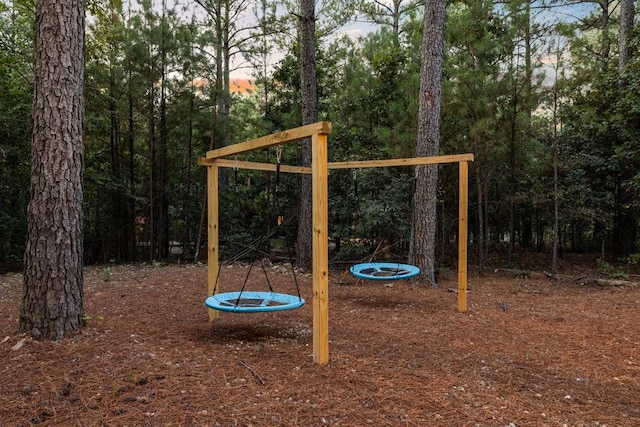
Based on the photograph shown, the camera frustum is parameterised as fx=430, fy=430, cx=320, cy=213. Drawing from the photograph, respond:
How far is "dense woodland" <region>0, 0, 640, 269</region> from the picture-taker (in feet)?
22.3

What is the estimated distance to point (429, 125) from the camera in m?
5.96

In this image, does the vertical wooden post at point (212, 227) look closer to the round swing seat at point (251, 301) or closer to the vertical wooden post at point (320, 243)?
the round swing seat at point (251, 301)

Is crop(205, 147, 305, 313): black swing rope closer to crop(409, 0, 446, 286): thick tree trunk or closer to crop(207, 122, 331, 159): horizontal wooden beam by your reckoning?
crop(207, 122, 331, 159): horizontal wooden beam

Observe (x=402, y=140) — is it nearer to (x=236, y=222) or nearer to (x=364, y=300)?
(x=364, y=300)

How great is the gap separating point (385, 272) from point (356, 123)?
173 inches

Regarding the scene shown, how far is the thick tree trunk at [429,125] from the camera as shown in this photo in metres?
5.91

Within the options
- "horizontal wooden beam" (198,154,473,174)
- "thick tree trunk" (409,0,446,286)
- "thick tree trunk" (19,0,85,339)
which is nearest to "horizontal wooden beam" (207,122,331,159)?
"horizontal wooden beam" (198,154,473,174)

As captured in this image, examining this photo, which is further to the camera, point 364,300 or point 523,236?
point 523,236

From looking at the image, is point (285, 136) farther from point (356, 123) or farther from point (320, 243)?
point (356, 123)

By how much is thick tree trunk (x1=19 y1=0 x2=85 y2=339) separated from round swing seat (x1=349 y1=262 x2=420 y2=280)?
2.76m

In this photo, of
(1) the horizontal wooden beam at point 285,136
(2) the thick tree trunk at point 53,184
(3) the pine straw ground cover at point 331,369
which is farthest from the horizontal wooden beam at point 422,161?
(2) the thick tree trunk at point 53,184

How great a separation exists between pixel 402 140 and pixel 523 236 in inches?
192

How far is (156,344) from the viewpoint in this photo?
2.96m

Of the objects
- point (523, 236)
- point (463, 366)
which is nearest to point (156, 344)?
point (463, 366)
